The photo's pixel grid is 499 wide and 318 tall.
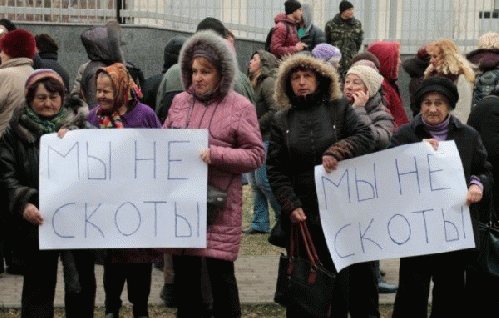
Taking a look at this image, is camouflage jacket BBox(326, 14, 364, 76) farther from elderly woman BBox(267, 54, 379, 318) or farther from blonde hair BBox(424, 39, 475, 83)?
elderly woman BBox(267, 54, 379, 318)

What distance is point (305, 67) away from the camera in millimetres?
7570

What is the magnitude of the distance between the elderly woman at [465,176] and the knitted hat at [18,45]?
13.0ft

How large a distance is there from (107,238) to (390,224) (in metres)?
1.74

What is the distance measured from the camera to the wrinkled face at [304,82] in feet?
24.8

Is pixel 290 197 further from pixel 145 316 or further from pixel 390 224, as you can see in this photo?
pixel 145 316

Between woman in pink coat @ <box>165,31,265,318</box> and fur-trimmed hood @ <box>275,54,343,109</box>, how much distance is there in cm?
25

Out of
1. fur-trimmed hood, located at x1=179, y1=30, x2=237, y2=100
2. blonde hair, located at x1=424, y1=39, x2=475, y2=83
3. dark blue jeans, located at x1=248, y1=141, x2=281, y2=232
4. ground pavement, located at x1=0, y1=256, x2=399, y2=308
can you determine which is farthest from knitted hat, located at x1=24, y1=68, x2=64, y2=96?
dark blue jeans, located at x1=248, y1=141, x2=281, y2=232

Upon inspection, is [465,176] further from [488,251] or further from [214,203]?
[214,203]

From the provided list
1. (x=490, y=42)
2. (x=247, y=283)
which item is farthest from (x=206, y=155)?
(x=490, y=42)

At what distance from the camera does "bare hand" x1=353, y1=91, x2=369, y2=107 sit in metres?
8.49

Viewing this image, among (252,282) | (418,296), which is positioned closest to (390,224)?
(418,296)

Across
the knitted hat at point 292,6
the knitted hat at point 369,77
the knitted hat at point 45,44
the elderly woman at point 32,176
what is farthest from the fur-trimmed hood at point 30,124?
the knitted hat at point 292,6

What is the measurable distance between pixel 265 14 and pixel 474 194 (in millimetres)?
9476

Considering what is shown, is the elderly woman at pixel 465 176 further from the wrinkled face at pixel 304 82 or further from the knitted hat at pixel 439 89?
the wrinkled face at pixel 304 82
